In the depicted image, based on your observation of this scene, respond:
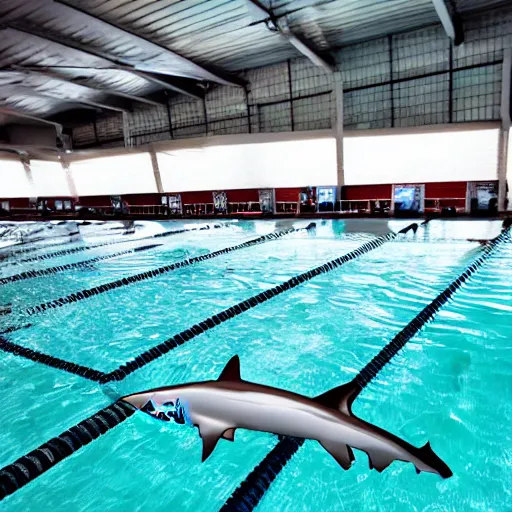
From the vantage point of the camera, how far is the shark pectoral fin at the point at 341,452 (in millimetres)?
1209

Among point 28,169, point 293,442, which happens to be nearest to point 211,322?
point 293,442

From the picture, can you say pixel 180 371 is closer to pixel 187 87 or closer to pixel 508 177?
pixel 508 177

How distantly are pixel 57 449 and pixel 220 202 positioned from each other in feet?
35.3

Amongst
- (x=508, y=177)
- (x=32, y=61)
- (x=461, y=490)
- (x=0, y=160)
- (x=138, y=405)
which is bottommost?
(x=461, y=490)

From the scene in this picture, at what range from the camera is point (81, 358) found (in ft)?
9.14

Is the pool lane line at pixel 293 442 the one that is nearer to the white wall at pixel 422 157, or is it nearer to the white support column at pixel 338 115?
the white wall at pixel 422 157

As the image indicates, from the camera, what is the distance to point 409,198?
30.0ft

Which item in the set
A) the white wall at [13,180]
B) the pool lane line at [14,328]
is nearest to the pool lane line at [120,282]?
the pool lane line at [14,328]

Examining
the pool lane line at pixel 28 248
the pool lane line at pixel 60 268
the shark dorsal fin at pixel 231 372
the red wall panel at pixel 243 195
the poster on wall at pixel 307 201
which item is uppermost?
the red wall panel at pixel 243 195

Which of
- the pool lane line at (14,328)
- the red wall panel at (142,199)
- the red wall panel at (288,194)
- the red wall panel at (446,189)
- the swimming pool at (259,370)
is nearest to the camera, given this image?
the swimming pool at (259,370)

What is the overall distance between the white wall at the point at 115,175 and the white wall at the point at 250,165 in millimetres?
871

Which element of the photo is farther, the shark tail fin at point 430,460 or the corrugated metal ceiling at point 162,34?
the corrugated metal ceiling at point 162,34

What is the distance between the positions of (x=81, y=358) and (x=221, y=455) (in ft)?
5.15

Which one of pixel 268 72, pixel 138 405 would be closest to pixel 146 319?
pixel 138 405
